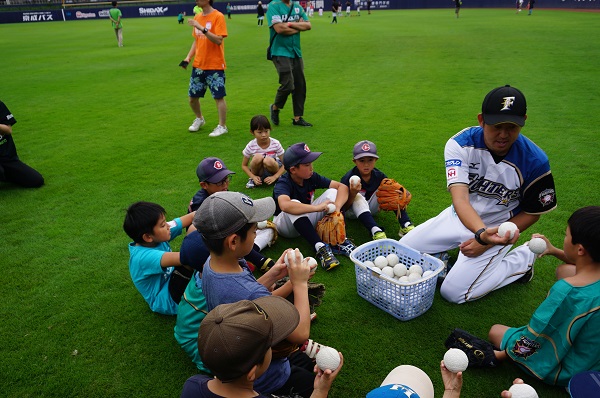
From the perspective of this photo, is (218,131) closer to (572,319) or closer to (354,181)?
(354,181)

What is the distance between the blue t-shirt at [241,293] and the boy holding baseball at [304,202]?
5.85ft

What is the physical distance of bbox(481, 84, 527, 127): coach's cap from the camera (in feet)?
10.3

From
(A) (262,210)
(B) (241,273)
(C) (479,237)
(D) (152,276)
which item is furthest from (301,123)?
(B) (241,273)

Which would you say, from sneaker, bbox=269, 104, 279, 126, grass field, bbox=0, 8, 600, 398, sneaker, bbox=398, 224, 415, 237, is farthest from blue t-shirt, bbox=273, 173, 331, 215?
sneaker, bbox=269, 104, 279, 126

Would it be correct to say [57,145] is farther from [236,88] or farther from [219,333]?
[219,333]

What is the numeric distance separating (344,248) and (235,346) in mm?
2715

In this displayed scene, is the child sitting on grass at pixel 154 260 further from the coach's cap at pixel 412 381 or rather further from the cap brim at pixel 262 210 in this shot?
the coach's cap at pixel 412 381

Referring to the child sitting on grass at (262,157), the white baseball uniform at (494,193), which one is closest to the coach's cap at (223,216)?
the white baseball uniform at (494,193)

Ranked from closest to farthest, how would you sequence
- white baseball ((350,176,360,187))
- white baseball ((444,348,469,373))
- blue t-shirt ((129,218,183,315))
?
white baseball ((444,348,469,373))
blue t-shirt ((129,218,183,315))
white baseball ((350,176,360,187))

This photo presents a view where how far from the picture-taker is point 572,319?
2443 millimetres

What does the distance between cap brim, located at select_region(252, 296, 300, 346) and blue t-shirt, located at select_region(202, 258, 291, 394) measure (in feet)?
0.90

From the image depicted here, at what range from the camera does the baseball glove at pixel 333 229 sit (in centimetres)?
427

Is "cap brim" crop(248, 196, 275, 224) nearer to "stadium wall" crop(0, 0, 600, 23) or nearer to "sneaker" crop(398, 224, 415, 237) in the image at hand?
"sneaker" crop(398, 224, 415, 237)

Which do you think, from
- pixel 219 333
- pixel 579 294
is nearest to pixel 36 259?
pixel 219 333
